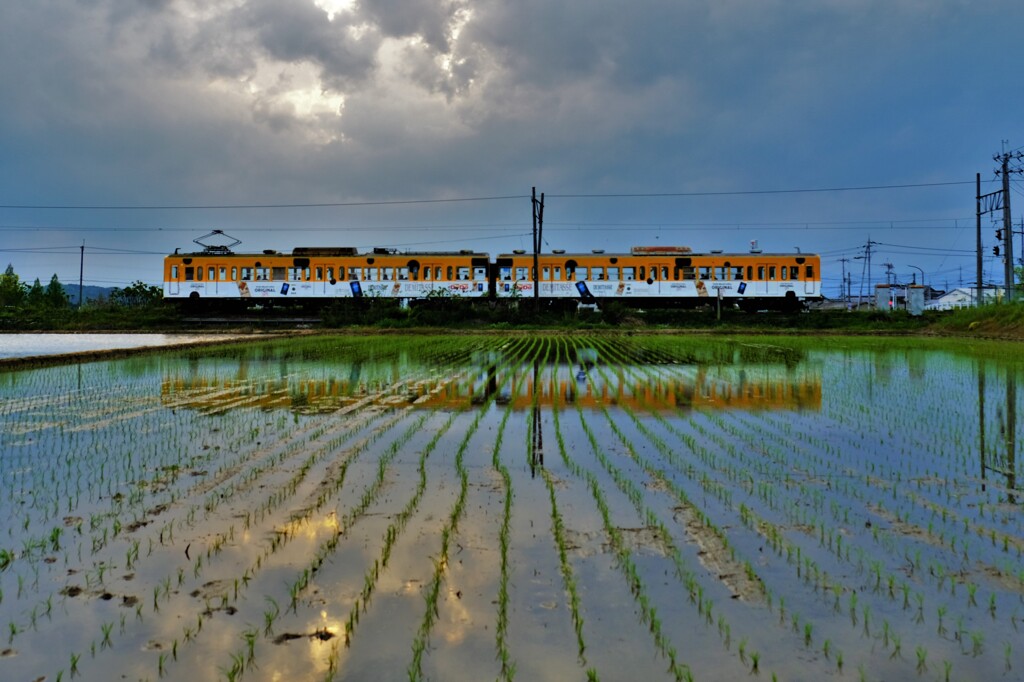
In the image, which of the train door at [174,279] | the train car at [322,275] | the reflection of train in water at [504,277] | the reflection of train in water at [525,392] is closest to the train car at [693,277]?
the reflection of train in water at [504,277]

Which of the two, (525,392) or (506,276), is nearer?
(525,392)

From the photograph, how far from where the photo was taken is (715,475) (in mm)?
5719

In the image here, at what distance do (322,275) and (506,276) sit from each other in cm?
971

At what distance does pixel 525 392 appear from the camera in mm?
11305

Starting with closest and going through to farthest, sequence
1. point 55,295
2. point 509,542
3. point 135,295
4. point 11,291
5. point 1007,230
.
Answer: point 509,542 → point 1007,230 → point 135,295 → point 11,291 → point 55,295

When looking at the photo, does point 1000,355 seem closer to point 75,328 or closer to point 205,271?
point 205,271

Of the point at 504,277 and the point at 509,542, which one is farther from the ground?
the point at 504,277

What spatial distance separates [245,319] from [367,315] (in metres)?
6.45

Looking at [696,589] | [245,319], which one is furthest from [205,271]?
[696,589]

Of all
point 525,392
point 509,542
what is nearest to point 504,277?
point 525,392

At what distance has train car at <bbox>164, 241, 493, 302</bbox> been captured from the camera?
33.8m

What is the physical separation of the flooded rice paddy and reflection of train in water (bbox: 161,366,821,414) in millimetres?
488

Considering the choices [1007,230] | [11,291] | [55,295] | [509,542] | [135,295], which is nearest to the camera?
[509,542]

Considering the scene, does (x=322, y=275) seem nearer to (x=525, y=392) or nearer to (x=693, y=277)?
(x=693, y=277)
